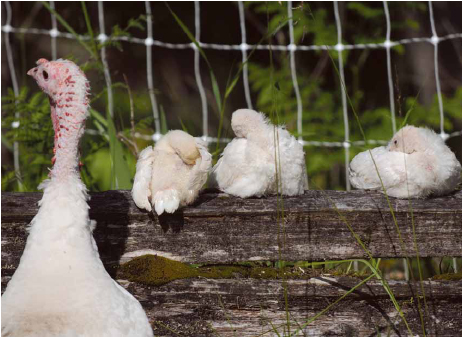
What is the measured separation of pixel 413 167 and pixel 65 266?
1917 mm

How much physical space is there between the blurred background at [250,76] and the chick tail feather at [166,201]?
25.4 inches

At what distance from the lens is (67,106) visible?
3.13 meters

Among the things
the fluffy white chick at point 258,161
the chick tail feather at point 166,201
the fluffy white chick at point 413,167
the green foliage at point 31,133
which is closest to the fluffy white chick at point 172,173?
the chick tail feather at point 166,201

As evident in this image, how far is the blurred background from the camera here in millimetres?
4676

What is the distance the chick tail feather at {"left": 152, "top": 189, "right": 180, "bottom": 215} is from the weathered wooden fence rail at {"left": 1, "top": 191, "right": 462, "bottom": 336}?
137 millimetres

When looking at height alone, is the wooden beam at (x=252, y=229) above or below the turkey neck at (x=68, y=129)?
below

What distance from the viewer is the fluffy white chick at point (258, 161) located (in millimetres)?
3598

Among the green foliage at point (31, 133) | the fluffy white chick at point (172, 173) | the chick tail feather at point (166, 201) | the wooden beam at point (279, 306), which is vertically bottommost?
the wooden beam at point (279, 306)

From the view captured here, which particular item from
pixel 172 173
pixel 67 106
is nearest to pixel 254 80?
pixel 172 173

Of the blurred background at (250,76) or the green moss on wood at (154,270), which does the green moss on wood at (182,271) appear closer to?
the green moss on wood at (154,270)

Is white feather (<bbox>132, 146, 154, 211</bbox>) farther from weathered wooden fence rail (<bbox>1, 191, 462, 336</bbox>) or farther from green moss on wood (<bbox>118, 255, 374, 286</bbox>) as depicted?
green moss on wood (<bbox>118, 255, 374, 286</bbox>)

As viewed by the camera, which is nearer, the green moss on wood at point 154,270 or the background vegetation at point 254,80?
the green moss on wood at point 154,270

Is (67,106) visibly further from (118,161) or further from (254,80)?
(254,80)

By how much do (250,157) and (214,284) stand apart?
0.71m
